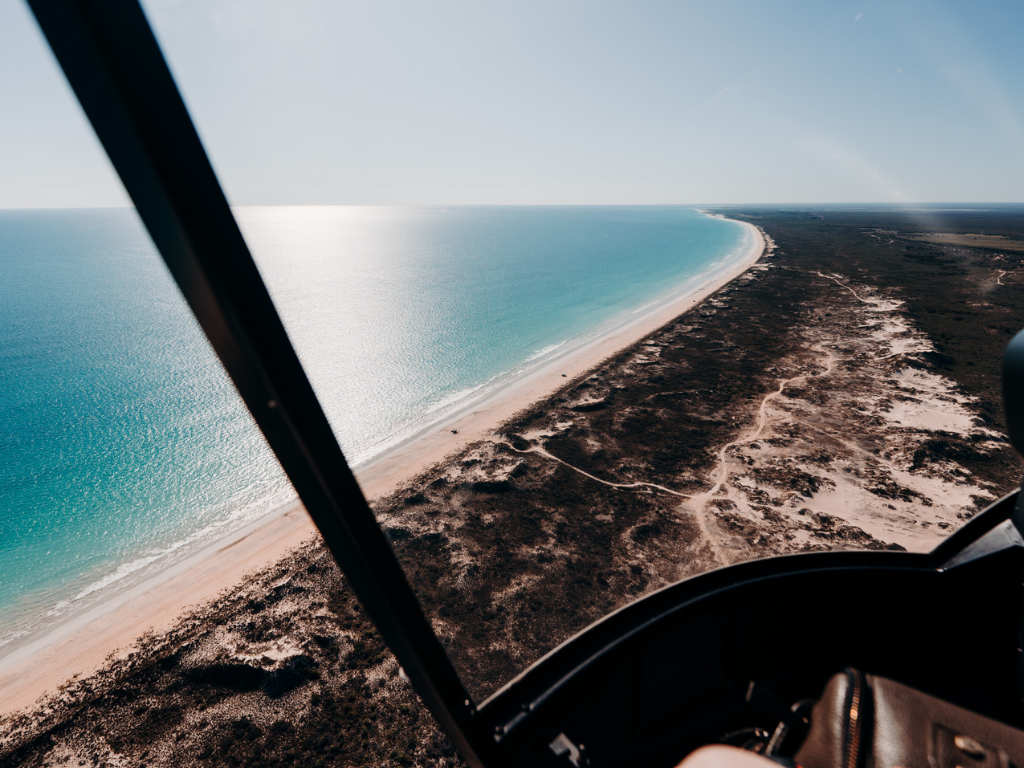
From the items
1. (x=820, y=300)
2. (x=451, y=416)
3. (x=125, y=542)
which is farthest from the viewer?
(x=820, y=300)

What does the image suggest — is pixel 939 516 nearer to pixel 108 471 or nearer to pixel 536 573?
pixel 536 573

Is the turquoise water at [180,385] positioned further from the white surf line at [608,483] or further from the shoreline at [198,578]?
the white surf line at [608,483]

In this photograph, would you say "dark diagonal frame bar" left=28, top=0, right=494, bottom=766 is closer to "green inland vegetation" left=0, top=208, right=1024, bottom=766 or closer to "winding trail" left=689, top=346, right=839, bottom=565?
"green inland vegetation" left=0, top=208, right=1024, bottom=766

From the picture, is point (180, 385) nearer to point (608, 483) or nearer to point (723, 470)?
point (608, 483)

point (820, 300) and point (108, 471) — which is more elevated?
point (820, 300)

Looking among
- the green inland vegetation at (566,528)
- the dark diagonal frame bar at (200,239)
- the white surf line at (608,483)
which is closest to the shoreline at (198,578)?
the green inland vegetation at (566,528)

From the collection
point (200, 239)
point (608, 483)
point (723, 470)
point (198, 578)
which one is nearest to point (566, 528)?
point (608, 483)

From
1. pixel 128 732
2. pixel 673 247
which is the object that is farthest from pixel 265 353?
pixel 673 247
